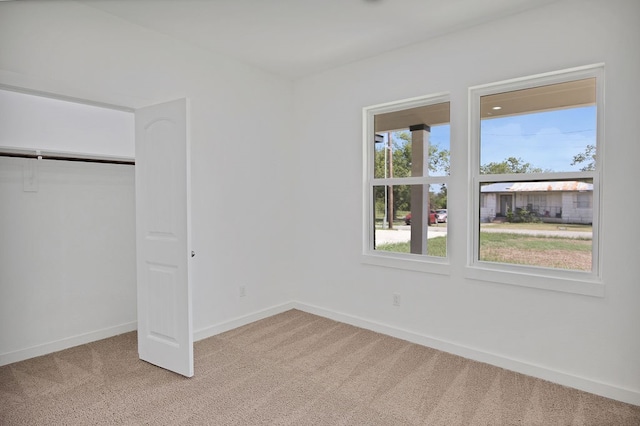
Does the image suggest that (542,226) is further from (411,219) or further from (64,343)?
(64,343)

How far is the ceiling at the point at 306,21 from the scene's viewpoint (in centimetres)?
260

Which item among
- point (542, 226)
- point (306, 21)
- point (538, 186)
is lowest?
point (542, 226)

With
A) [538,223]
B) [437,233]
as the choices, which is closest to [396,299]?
[437,233]

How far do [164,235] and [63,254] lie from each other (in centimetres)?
106

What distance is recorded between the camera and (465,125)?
303cm

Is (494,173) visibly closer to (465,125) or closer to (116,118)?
(465,125)

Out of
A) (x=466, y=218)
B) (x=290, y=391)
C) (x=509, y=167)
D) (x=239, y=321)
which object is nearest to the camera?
(x=290, y=391)

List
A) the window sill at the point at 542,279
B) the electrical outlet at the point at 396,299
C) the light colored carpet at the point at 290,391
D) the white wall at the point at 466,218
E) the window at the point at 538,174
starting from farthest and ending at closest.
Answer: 1. the electrical outlet at the point at 396,299
2. the window at the point at 538,174
3. the window sill at the point at 542,279
4. the white wall at the point at 466,218
5. the light colored carpet at the point at 290,391

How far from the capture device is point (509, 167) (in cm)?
290

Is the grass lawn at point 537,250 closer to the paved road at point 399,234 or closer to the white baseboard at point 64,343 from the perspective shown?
the paved road at point 399,234

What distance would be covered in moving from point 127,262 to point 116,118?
4.49ft

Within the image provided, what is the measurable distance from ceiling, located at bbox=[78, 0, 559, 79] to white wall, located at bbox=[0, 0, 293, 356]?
200mm

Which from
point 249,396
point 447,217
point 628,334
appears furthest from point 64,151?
point 628,334

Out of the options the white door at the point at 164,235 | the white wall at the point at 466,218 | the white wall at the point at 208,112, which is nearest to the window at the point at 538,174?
the white wall at the point at 466,218
